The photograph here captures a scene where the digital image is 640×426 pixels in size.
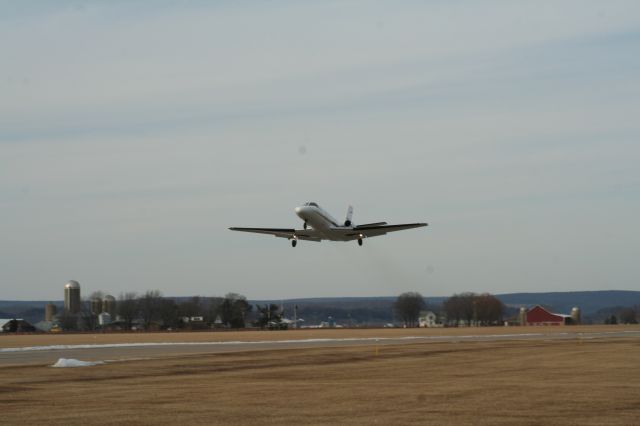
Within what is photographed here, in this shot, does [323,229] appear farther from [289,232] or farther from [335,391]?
[335,391]

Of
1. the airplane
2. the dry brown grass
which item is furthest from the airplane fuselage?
the dry brown grass

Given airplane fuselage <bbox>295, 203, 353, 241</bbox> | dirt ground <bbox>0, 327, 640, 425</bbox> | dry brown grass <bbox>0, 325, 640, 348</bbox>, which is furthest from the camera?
dry brown grass <bbox>0, 325, 640, 348</bbox>

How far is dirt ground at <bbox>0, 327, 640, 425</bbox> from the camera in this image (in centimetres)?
2812

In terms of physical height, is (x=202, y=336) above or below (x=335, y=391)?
above

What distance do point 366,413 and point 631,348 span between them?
43.2 metres

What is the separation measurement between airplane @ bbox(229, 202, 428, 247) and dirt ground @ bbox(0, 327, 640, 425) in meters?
24.8

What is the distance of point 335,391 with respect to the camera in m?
35.8

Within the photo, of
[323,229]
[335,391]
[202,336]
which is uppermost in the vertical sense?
[323,229]

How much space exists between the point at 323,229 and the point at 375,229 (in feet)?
20.1

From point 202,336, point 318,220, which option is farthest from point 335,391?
point 202,336

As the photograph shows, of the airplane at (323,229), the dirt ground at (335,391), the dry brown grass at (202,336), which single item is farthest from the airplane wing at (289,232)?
the dirt ground at (335,391)

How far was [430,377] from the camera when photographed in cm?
4231

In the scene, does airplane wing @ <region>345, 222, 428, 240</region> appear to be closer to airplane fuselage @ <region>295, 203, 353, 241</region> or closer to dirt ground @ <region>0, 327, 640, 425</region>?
airplane fuselage @ <region>295, 203, 353, 241</region>

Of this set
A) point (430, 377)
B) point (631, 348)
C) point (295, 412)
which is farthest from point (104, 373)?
point (631, 348)
